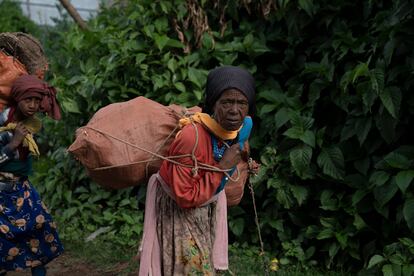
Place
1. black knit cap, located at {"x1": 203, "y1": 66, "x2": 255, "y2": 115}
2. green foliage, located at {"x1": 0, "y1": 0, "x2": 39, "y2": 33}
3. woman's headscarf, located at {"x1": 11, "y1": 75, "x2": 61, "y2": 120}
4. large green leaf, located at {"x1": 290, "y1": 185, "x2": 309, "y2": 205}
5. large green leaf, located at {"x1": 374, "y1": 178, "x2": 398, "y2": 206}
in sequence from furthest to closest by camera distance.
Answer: green foliage, located at {"x1": 0, "y1": 0, "x2": 39, "y2": 33} < large green leaf, located at {"x1": 290, "y1": 185, "x2": 309, "y2": 205} < large green leaf, located at {"x1": 374, "y1": 178, "x2": 398, "y2": 206} < woman's headscarf, located at {"x1": 11, "y1": 75, "x2": 61, "y2": 120} < black knit cap, located at {"x1": 203, "y1": 66, "x2": 255, "y2": 115}

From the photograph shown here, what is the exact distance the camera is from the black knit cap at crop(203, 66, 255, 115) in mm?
2676

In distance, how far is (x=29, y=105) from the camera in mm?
3307

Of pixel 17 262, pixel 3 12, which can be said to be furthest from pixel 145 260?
pixel 3 12

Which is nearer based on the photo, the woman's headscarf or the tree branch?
the woman's headscarf

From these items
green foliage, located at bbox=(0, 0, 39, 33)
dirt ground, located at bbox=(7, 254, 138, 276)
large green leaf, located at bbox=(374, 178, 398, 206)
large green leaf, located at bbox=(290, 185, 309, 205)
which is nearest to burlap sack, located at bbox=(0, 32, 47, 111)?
dirt ground, located at bbox=(7, 254, 138, 276)

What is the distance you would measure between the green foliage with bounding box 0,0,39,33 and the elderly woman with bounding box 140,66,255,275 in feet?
33.7

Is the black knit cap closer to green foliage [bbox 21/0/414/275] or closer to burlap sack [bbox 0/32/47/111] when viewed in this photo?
burlap sack [bbox 0/32/47/111]

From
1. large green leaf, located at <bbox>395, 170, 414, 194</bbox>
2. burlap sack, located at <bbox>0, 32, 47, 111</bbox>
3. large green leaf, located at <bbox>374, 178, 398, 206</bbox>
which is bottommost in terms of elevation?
large green leaf, located at <bbox>374, 178, 398, 206</bbox>

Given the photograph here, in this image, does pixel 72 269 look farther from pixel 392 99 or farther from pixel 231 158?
pixel 392 99

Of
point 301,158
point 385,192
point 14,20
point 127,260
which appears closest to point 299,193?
point 301,158

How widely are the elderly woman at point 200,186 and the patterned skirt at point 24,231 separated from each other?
102 cm

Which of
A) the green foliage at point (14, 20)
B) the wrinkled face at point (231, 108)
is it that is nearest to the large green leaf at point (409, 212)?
the wrinkled face at point (231, 108)

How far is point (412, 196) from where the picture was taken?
3930mm

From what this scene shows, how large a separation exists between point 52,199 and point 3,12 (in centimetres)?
842
